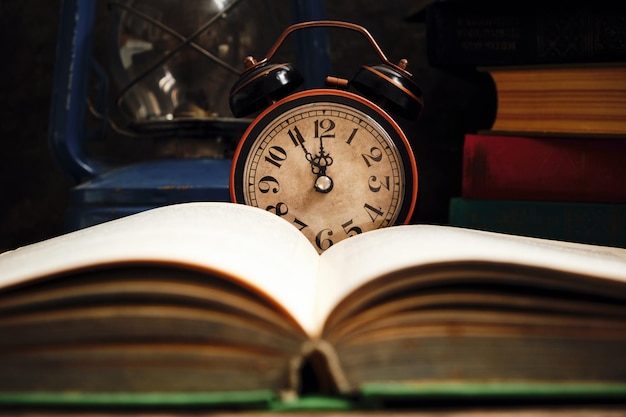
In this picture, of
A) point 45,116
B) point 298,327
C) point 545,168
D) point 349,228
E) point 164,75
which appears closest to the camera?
point 298,327

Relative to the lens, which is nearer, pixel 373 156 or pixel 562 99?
pixel 373 156

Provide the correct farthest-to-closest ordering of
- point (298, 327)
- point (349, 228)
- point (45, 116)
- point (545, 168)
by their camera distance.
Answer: point (45, 116), point (545, 168), point (349, 228), point (298, 327)

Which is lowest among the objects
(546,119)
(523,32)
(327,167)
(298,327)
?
(298,327)

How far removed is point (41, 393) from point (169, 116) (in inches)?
38.0

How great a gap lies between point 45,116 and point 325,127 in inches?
39.5

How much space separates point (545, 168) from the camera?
110 centimetres

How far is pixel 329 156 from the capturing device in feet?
3.30

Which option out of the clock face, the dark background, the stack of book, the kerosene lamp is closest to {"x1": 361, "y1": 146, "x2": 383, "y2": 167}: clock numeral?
the clock face

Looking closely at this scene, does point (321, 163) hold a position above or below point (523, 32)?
below

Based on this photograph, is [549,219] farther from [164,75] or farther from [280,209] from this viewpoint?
[164,75]

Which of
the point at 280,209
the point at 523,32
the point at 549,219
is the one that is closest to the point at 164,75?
the point at 280,209

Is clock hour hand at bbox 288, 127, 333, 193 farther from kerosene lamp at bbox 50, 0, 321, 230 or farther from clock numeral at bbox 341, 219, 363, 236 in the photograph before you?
kerosene lamp at bbox 50, 0, 321, 230

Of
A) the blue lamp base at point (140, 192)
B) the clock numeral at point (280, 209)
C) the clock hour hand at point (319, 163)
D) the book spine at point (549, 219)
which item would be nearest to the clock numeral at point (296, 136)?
the clock hour hand at point (319, 163)

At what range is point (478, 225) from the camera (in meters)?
1.12
